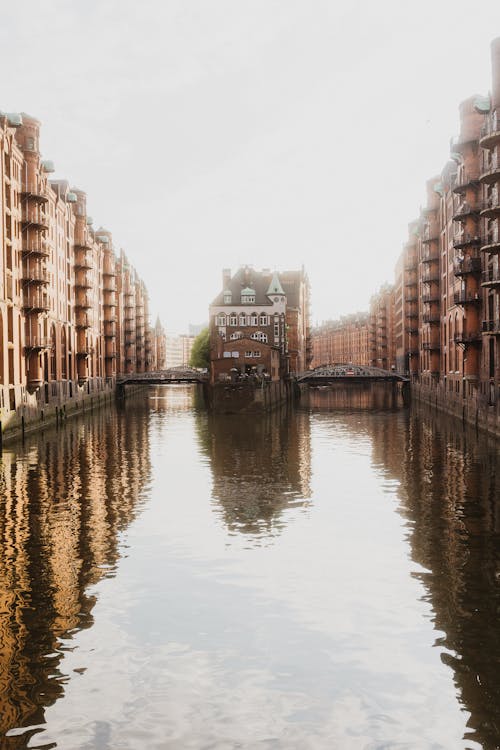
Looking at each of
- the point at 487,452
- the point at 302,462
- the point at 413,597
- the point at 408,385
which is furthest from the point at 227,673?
the point at 408,385

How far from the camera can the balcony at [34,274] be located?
184ft

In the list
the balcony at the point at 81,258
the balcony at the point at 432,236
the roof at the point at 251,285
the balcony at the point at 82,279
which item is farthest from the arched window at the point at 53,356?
the roof at the point at 251,285

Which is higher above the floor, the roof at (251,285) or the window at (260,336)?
the roof at (251,285)

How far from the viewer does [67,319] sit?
7788 centimetres

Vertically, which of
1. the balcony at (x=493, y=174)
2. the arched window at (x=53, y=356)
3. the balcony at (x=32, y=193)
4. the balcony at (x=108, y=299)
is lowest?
the arched window at (x=53, y=356)

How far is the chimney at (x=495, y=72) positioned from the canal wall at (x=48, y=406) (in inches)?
1399

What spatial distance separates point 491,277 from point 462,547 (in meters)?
34.2

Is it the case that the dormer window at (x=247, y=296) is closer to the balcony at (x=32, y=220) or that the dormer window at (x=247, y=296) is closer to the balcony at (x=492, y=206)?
the balcony at (x=32, y=220)

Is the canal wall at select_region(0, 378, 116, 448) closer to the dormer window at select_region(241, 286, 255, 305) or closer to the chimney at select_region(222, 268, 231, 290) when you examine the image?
the dormer window at select_region(241, 286, 255, 305)

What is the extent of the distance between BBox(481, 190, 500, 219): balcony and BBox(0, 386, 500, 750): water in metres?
17.2

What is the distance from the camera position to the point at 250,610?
Result: 1598 cm

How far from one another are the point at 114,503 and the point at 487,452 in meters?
21.4

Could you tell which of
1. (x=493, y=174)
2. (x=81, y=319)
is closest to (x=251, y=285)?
(x=81, y=319)

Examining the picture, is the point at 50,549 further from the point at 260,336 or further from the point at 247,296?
the point at 247,296
